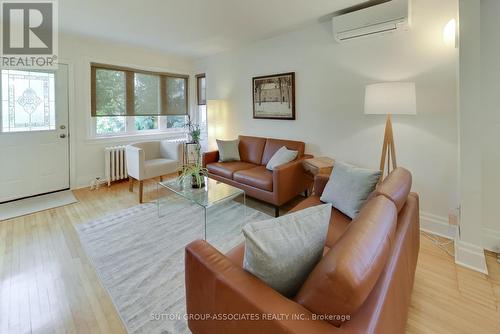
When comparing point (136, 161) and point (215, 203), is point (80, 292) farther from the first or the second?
point (136, 161)

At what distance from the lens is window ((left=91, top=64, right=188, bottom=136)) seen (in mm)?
4062

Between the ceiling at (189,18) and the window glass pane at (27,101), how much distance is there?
2.66 feet

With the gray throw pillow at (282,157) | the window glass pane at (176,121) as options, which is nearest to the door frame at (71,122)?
the window glass pane at (176,121)

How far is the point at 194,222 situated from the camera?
2799mm

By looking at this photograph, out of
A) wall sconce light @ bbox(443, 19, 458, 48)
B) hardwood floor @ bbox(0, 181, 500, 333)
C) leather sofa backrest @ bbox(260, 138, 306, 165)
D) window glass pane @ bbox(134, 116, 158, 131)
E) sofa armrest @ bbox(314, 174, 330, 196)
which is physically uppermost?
wall sconce light @ bbox(443, 19, 458, 48)

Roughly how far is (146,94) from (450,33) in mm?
4523

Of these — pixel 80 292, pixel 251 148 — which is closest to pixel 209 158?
pixel 251 148

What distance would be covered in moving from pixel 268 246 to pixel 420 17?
2.81 metres

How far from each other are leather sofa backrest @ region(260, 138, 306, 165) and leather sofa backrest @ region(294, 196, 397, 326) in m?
2.46

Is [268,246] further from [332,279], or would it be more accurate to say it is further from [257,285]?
[332,279]

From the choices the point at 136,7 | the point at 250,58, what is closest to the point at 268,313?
the point at 136,7

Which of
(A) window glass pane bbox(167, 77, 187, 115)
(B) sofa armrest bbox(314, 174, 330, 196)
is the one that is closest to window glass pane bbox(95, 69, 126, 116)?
(A) window glass pane bbox(167, 77, 187, 115)

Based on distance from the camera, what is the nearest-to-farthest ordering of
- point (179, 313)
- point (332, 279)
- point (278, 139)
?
point (332, 279), point (179, 313), point (278, 139)

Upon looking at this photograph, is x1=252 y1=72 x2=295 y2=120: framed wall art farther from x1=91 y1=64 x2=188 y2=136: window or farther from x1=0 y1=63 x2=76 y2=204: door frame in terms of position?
x1=0 y1=63 x2=76 y2=204: door frame
